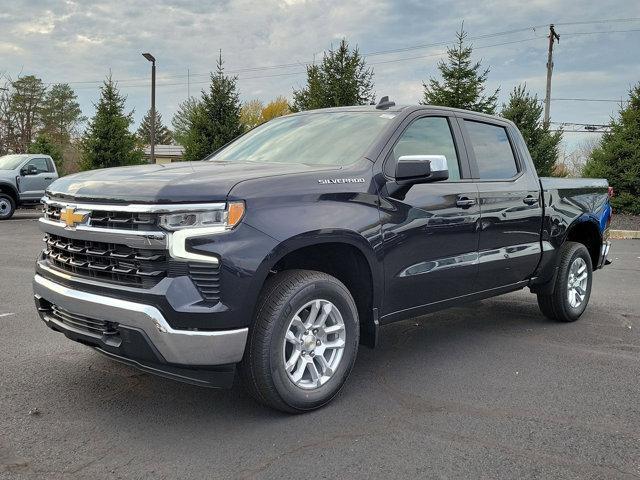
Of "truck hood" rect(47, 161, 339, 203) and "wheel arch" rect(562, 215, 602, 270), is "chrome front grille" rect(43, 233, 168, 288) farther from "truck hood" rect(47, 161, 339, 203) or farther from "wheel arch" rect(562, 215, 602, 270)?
"wheel arch" rect(562, 215, 602, 270)

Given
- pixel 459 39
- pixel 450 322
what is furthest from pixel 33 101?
pixel 450 322

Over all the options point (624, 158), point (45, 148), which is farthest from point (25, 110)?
point (624, 158)

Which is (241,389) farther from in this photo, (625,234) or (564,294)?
(625,234)

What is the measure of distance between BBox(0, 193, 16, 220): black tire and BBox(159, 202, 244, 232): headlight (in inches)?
661

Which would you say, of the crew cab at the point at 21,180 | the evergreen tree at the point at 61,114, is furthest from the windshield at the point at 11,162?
the evergreen tree at the point at 61,114

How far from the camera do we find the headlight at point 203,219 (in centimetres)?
302

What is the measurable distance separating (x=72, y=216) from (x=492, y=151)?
338 cm

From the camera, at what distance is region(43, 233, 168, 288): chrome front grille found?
120 inches

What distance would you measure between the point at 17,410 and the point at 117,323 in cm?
99

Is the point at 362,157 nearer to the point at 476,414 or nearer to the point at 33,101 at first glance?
the point at 476,414

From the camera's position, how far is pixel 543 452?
10.0 feet

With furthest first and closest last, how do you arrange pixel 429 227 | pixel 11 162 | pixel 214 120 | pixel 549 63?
pixel 549 63
pixel 214 120
pixel 11 162
pixel 429 227

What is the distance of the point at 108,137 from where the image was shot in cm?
2395

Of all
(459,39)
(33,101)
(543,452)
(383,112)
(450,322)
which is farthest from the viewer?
(33,101)
